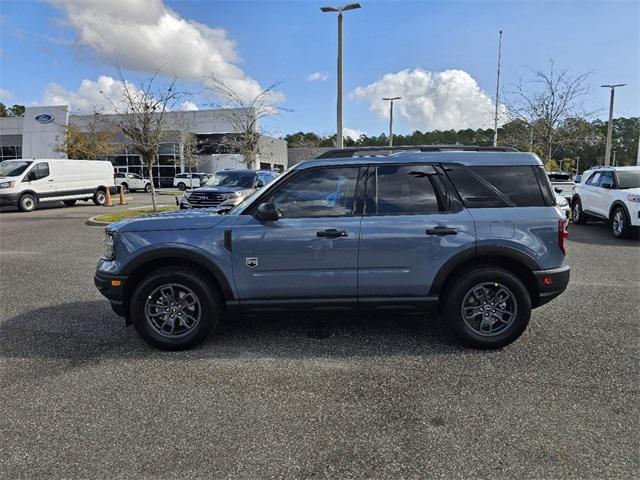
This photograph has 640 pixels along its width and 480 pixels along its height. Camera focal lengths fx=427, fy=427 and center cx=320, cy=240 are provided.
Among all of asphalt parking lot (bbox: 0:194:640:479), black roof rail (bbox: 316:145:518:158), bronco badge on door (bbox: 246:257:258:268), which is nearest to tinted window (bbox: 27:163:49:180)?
asphalt parking lot (bbox: 0:194:640:479)

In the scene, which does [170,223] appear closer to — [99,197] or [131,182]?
[99,197]

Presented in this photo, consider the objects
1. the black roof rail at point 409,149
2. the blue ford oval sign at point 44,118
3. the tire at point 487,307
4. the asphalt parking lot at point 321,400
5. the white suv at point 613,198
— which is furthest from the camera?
the blue ford oval sign at point 44,118

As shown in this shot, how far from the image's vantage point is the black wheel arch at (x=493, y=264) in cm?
395

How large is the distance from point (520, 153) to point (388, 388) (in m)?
2.62

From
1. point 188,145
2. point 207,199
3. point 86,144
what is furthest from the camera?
point 188,145

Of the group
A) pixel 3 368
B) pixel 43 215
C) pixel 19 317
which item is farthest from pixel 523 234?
pixel 43 215

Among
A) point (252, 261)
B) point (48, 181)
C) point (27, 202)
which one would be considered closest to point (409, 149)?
point (252, 261)

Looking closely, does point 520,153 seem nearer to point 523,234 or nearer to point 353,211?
point 523,234

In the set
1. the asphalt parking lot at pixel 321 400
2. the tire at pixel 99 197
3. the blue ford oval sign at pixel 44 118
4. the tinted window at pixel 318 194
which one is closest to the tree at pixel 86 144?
the blue ford oval sign at pixel 44 118

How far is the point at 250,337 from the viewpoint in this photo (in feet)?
14.5

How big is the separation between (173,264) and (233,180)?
10.1 meters

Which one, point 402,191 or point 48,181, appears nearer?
point 402,191

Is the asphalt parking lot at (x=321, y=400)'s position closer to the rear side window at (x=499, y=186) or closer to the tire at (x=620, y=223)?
the rear side window at (x=499, y=186)

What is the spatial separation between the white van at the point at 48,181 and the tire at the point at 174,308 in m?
16.5
